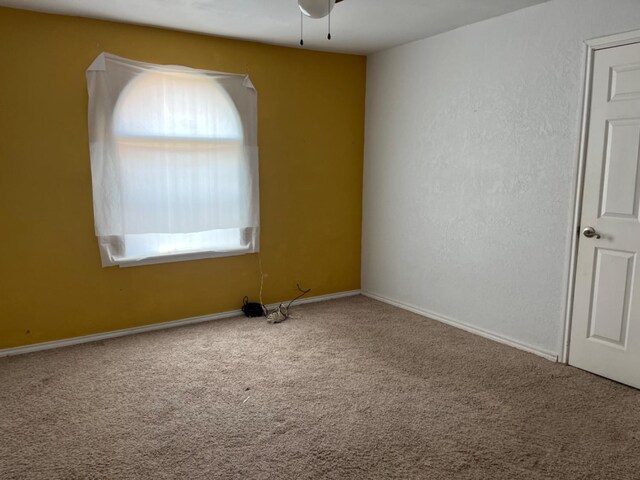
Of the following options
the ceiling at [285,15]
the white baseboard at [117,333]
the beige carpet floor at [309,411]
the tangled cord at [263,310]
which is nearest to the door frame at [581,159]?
the beige carpet floor at [309,411]

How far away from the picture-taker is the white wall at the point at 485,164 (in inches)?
131

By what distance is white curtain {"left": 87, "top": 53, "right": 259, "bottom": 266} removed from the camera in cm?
372

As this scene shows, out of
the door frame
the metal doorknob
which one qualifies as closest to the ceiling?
the door frame

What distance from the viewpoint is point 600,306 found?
321 centimetres

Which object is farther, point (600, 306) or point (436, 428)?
point (600, 306)

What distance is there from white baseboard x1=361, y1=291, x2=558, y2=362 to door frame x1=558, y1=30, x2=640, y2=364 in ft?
0.44

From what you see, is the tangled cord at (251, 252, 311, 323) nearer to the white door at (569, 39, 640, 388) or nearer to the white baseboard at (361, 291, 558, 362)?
the white baseboard at (361, 291, 558, 362)

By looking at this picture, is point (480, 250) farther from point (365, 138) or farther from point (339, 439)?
point (339, 439)

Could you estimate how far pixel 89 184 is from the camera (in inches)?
147

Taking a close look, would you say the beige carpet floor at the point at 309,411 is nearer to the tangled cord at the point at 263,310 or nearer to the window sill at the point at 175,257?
the tangled cord at the point at 263,310

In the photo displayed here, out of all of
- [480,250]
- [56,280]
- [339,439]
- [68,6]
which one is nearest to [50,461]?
[339,439]

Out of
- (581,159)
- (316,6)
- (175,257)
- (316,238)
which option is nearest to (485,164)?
(581,159)

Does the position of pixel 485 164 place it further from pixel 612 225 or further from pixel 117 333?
pixel 117 333

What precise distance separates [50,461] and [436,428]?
1907mm
